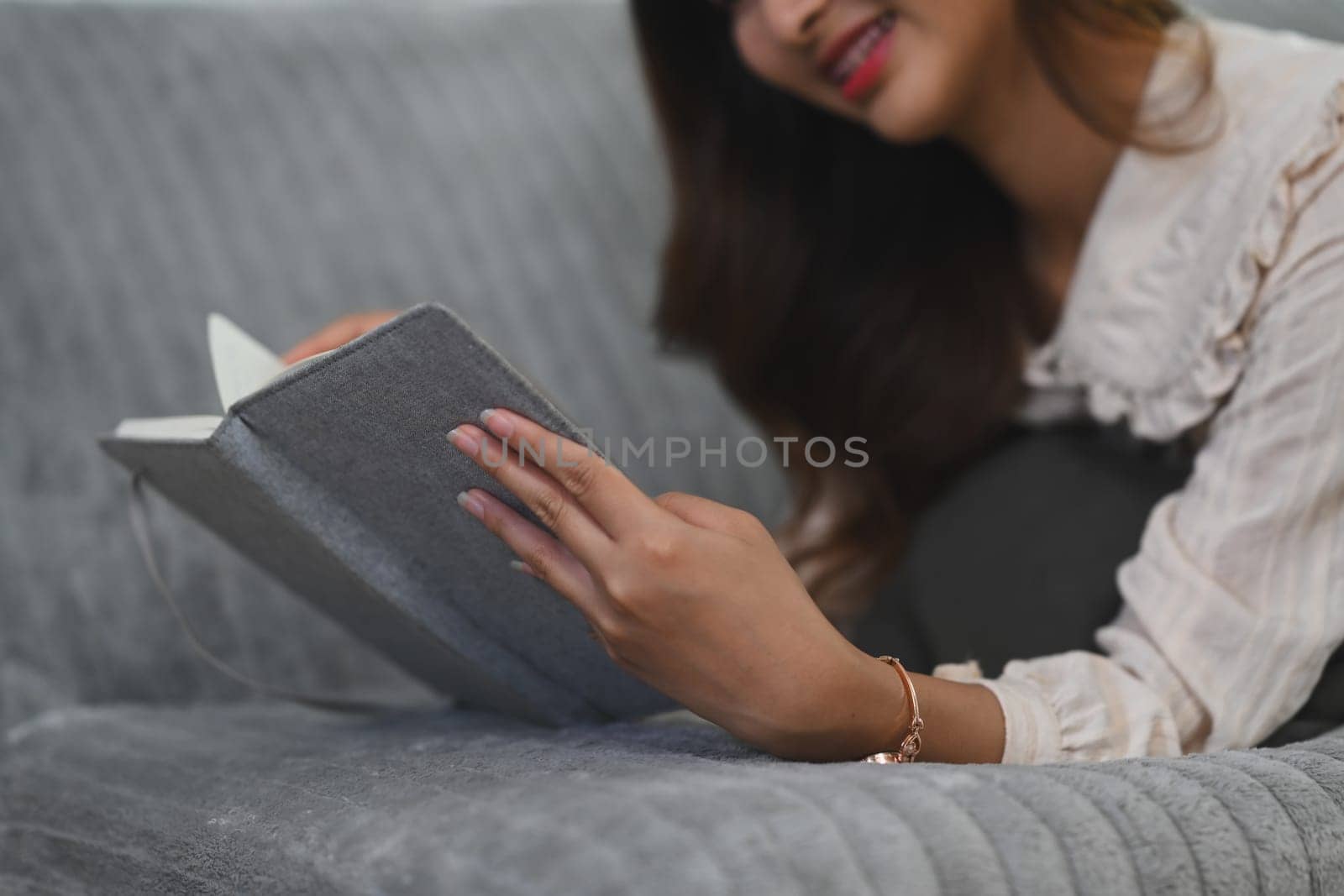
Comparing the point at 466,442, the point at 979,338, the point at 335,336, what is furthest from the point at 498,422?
the point at 979,338

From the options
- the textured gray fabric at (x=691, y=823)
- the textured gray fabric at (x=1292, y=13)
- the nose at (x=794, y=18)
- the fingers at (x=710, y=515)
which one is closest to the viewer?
the textured gray fabric at (x=691, y=823)

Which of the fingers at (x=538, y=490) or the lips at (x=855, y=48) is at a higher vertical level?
the lips at (x=855, y=48)

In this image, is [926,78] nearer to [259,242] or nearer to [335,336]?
[335,336]

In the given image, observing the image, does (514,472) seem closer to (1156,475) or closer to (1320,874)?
(1320,874)

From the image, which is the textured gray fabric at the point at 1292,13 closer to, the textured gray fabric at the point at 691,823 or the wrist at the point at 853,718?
the textured gray fabric at the point at 691,823

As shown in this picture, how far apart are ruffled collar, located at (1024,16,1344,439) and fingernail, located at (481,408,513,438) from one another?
500mm

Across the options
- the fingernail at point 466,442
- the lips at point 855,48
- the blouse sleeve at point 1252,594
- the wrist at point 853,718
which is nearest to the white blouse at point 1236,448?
the blouse sleeve at point 1252,594

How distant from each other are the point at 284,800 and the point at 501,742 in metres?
0.11

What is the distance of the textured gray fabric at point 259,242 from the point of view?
42.5 inches

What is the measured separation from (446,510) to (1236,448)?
1.57ft

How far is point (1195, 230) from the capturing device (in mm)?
842

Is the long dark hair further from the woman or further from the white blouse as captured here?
the white blouse

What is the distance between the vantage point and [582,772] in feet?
1.69

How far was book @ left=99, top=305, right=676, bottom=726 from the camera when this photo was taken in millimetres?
521
